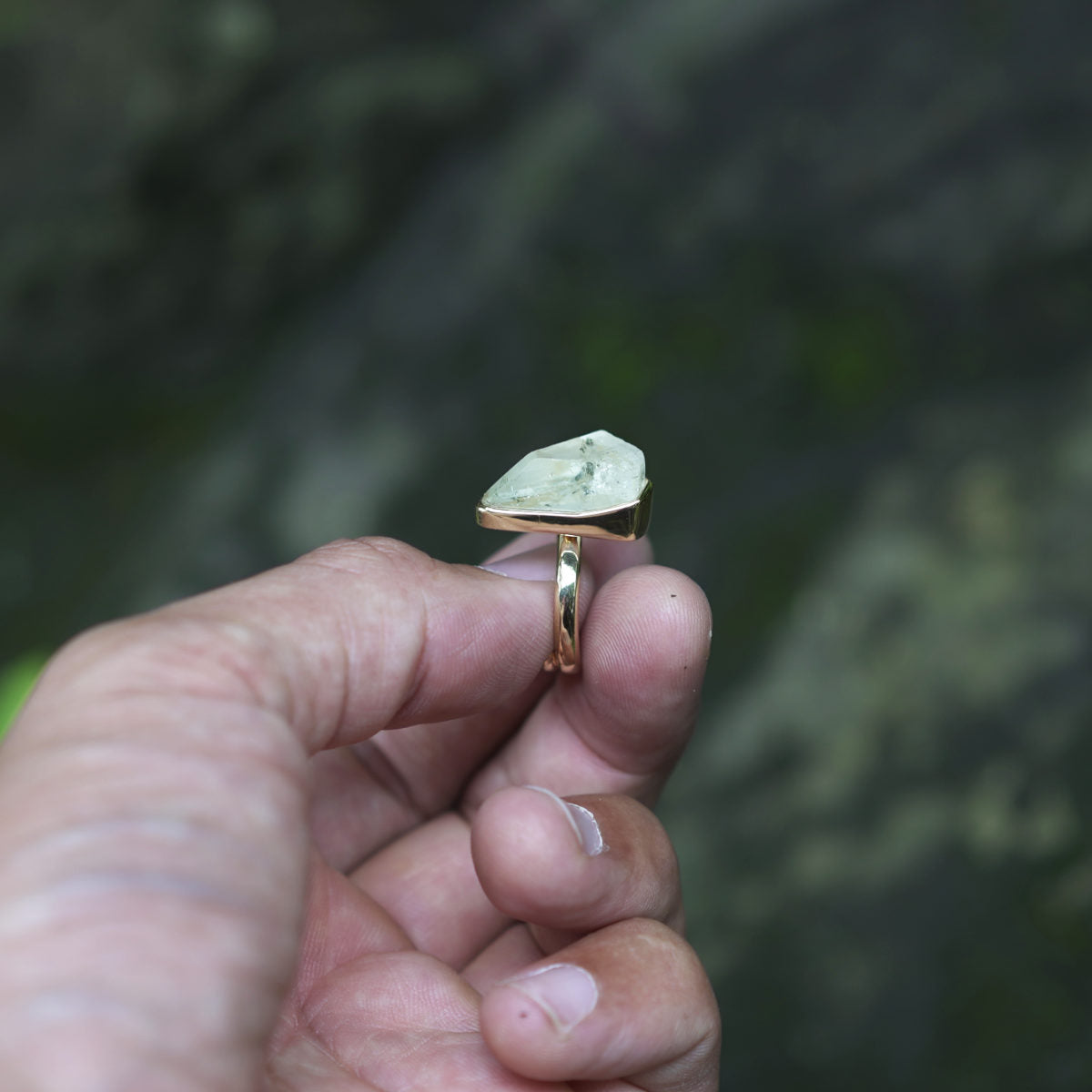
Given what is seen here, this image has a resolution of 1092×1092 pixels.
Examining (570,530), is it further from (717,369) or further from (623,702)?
(717,369)

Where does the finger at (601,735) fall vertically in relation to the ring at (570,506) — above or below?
below

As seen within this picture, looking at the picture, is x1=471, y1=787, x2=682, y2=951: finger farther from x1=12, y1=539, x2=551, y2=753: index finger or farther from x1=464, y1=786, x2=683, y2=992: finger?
x1=12, y1=539, x2=551, y2=753: index finger

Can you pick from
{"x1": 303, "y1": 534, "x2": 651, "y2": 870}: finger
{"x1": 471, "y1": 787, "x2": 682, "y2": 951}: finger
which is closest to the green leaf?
{"x1": 303, "y1": 534, "x2": 651, "y2": 870}: finger

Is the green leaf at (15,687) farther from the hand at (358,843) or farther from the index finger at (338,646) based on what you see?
the index finger at (338,646)

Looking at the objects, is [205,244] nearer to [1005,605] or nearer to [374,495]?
[374,495]

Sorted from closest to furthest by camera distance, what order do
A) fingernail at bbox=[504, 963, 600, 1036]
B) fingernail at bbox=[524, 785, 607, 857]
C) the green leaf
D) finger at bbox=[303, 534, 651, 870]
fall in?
fingernail at bbox=[504, 963, 600, 1036], fingernail at bbox=[524, 785, 607, 857], finger at bbox=[303, 534, 651, 870], the green leaf

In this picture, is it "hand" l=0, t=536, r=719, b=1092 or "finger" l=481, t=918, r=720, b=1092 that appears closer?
"hand" l=0, t=536, r=719, b=1092

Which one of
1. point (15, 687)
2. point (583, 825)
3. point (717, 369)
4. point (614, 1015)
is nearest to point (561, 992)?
point (614, 1015)

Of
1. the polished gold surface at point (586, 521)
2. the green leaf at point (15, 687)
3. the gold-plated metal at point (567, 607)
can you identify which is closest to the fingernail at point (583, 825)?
the gold-plated metal at point (567, 607)
